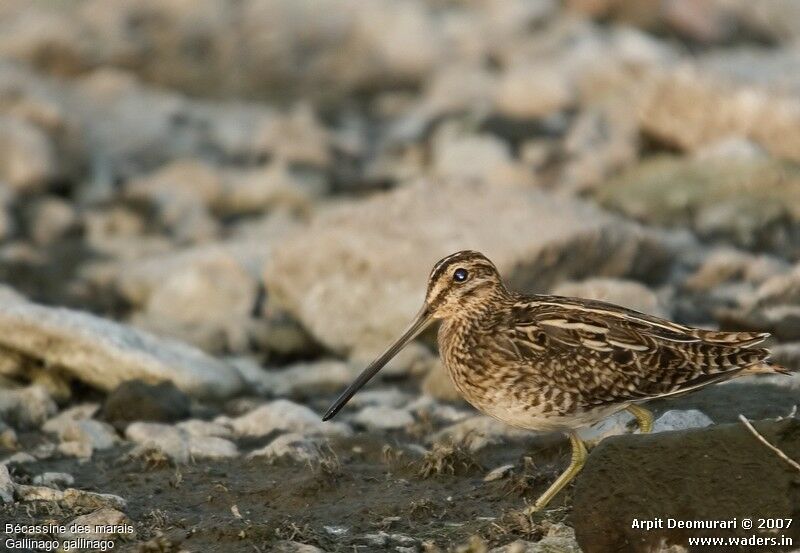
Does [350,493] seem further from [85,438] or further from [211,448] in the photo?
[85,438]

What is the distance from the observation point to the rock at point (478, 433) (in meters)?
6.27

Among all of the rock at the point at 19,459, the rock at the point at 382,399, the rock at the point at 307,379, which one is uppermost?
the rock at the point at 19,459

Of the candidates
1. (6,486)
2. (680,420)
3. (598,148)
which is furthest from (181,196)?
(680,420)

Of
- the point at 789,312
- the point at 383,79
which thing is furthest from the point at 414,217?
the point at 383,79

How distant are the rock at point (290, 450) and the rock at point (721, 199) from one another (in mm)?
4135

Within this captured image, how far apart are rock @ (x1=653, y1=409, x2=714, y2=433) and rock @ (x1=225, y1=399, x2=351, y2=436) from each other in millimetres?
1503

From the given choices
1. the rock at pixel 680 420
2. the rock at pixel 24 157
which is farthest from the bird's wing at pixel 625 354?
the rock at pixel 24 157

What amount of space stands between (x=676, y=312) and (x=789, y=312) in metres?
0.69

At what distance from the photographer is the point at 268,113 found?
41.3ft

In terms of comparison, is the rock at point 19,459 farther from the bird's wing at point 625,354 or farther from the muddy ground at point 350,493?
the bird's wing at point 625,354

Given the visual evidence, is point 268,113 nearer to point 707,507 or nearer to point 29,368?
point 29,368

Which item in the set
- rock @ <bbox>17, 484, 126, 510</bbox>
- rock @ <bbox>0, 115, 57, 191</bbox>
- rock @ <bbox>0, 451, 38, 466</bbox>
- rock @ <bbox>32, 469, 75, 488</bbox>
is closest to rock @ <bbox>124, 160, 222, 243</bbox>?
rock @ <bbox>0, 115, 57, 191</bbox>

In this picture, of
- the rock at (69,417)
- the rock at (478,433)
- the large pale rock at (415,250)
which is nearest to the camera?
the rock at (478,433)

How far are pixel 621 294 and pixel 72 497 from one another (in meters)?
3.25
